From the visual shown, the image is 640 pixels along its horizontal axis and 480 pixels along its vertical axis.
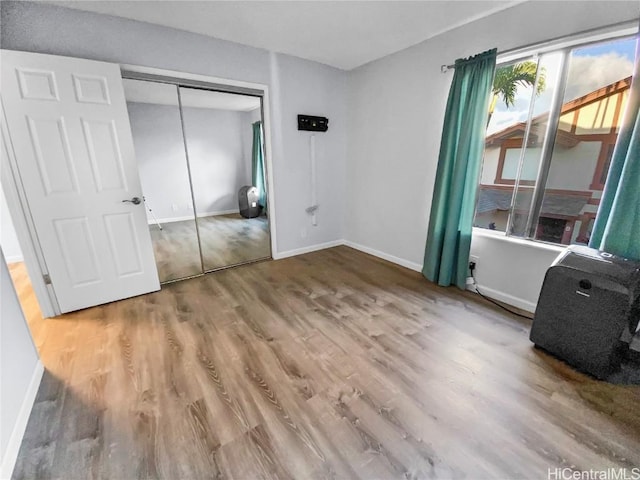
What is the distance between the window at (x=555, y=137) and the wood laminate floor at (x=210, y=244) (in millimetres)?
2759

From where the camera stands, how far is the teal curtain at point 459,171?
230 centimetres

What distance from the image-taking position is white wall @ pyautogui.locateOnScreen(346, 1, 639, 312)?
6.54 ft

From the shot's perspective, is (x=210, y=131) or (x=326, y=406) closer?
(x=326, y=406)

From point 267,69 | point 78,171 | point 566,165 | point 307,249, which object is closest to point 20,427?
point 78,171

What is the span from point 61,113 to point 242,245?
7.64 ft

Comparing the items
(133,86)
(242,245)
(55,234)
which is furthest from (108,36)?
(242,245)

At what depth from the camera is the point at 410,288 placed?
9.09 feet

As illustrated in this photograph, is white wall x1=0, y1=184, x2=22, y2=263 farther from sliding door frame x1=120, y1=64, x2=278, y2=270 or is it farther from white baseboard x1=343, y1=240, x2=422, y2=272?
white baseboard x1=343, y1=240, x2=422, y2=272

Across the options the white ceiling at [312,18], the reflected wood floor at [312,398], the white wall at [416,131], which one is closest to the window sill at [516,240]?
the white wall at [416,131]

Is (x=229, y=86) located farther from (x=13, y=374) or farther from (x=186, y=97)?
(x=13, y=374)

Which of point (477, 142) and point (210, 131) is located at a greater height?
point (210, 131)

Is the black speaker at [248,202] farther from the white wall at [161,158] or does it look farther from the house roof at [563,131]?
the house roof at [563,131]

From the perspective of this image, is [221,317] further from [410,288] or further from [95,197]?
[410,288]

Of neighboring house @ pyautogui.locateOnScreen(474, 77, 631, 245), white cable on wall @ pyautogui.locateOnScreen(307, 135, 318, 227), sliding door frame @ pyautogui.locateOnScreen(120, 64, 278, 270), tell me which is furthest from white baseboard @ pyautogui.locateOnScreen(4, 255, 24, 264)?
neighboring house @ pyautogui.locateOnScreen(474, 77, 631, 245)
